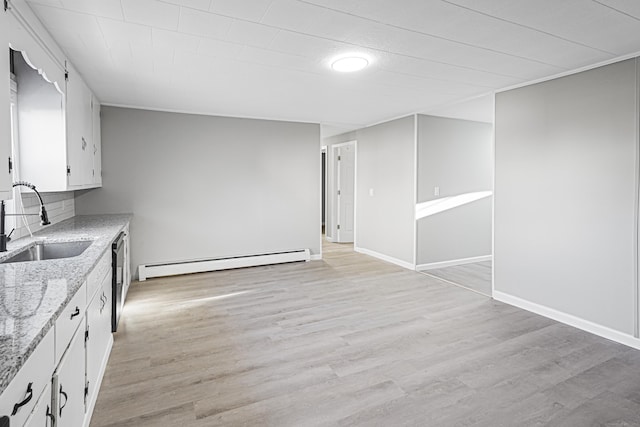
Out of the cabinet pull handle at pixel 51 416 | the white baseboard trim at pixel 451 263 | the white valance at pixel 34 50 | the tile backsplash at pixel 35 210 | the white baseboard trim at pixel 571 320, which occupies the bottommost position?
the white baseboard trim at pixel 571 320

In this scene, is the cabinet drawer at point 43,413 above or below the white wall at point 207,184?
below

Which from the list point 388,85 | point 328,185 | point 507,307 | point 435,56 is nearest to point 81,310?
point 435,56

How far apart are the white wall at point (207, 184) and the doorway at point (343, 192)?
6.33ft

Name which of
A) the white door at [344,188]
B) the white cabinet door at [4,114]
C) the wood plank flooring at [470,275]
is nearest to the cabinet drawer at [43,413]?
the white cabinet door at [4,114]

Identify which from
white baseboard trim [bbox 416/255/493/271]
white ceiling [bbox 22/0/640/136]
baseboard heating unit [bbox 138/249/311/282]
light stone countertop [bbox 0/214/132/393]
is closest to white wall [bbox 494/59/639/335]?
white ceiling [bbox 22/0/640/136]

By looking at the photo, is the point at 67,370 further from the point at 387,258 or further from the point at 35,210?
the point at 387,258

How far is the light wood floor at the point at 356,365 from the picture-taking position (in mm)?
2021

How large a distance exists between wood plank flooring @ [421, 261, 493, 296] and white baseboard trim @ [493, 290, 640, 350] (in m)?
0.33

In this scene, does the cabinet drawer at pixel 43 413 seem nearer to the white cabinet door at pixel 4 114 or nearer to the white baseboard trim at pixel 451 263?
the white cabinet door at pixel 4 114

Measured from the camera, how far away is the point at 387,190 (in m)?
5.81

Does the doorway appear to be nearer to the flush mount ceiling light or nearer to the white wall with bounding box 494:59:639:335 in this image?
the white wall with bounding box 494:59:639:335

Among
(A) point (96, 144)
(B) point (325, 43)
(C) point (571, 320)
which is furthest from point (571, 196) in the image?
(A) point (96, 144)

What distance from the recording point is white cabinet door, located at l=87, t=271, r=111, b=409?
6.24ft

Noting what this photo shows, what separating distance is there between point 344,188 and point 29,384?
6.96 m
